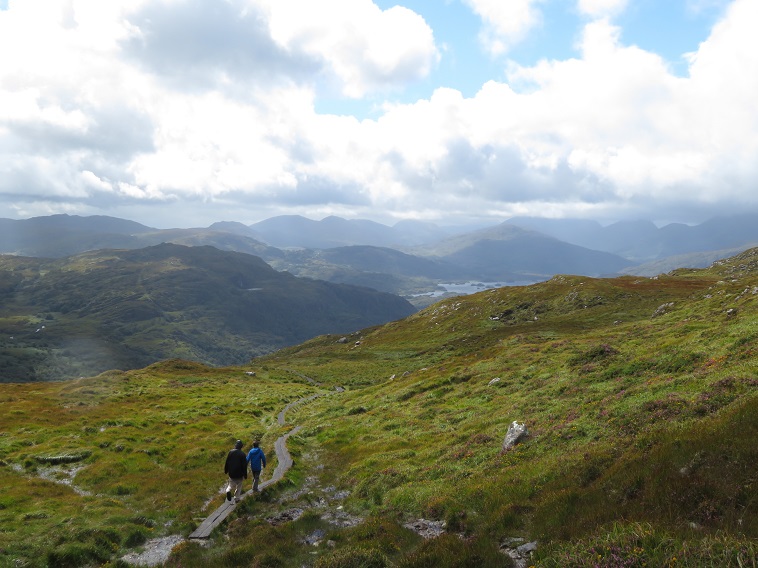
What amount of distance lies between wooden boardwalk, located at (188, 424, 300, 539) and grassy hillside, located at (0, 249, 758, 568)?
2.20 feet

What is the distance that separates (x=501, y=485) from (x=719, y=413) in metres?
8.47

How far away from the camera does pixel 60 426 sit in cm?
4541

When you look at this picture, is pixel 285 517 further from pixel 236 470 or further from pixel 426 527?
pixel 426 527

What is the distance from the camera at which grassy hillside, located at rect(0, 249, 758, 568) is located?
10.8 metres

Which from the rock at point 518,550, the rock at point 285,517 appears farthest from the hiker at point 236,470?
the rock at point 518,550

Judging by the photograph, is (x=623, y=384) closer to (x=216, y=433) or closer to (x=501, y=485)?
(x=501, y=485)

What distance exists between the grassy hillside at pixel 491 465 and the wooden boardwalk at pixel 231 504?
67 centimetres

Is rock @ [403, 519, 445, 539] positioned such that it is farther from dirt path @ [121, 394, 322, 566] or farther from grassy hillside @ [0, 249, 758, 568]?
dirt path @ [121, 394, 322, 566]

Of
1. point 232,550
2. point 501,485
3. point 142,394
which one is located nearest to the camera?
point 232,550

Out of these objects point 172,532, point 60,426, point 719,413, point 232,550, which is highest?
point 719,413

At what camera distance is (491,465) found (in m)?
20.8

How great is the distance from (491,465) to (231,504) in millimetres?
14181

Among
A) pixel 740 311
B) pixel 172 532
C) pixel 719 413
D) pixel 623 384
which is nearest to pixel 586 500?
pixel 719 413

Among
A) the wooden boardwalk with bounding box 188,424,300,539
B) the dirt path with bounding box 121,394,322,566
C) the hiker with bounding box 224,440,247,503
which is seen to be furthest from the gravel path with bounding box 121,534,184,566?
the hiker with bounding box 224,440,247,503
